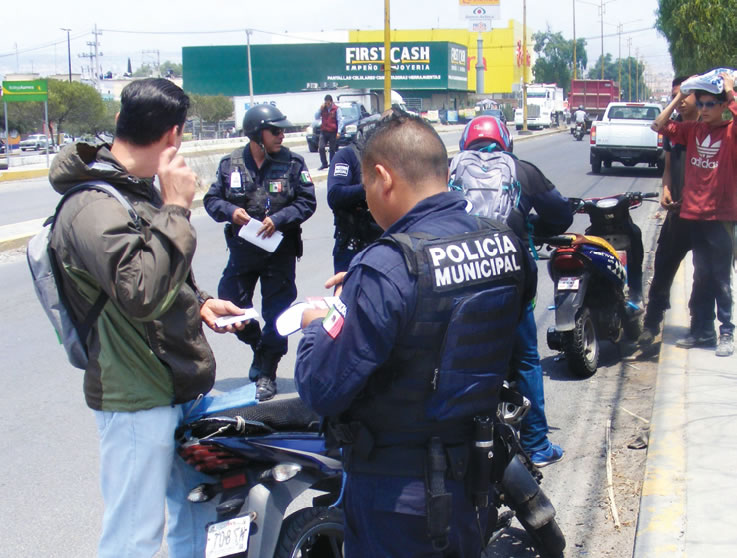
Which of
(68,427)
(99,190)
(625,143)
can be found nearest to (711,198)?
(68,427)

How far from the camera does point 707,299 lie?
632 cm

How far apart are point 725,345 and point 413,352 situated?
4.66m

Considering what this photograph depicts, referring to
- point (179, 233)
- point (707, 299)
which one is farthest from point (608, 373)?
point (179, 233)

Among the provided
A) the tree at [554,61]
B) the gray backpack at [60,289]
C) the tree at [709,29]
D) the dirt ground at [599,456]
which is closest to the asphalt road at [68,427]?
the dirt ground at [599,456]

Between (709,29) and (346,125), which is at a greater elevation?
(709,29)

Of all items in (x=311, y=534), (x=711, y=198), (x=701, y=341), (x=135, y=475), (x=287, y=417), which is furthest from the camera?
(x=701, y=341)

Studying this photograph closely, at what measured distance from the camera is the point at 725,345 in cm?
610

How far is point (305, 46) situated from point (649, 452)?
8026cm

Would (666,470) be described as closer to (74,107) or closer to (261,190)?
(261,190)

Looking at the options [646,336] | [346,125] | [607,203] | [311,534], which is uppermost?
[346,125]

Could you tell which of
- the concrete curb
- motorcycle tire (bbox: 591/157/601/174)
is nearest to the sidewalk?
the concrete curb

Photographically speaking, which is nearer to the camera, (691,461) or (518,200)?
(518,200)

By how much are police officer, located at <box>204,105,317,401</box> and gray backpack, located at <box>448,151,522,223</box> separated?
161 cm

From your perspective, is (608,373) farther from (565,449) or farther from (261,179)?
(261,179)
